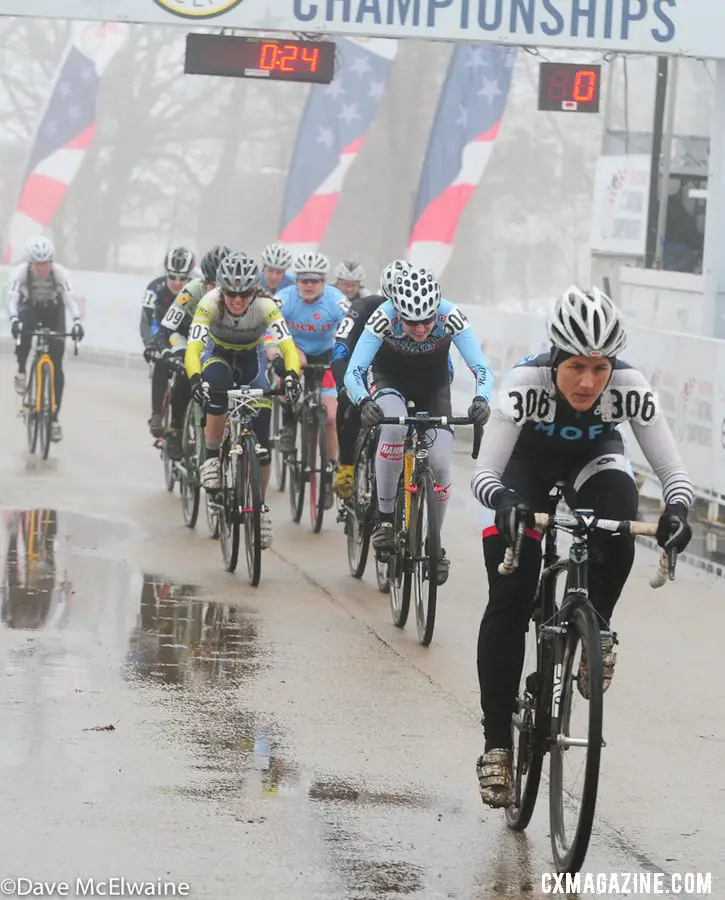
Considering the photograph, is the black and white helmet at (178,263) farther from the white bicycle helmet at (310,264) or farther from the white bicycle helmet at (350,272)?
the white bicycle helmet at (350,272)

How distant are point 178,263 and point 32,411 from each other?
2.88m

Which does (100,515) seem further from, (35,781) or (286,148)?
(286,148)

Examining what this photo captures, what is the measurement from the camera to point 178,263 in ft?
47.7

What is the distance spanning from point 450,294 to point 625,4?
3887 centimetres

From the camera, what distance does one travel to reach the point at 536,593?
19.0 feet

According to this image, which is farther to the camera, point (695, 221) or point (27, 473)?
point (695, 221)

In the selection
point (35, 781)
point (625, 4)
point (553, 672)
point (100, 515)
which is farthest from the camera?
point (625, 4)

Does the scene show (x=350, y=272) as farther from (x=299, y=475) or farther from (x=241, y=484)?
(x=241, y=484)

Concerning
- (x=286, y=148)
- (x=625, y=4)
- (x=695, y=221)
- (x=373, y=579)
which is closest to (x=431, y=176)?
(x=695, y=221)

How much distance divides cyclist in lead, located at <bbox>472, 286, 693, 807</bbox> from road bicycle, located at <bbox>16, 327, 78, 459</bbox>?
35.2 ft

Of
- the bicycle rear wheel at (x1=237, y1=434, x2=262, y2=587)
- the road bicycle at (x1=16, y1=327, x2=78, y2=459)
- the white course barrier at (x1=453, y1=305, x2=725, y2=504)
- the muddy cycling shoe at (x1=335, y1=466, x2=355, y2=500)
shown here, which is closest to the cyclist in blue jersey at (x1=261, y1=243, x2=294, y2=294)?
the road bicycle at (x1=16, y1=327, x2=78, y2=459)

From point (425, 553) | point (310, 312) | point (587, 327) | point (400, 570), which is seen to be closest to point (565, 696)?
point (587, 327)

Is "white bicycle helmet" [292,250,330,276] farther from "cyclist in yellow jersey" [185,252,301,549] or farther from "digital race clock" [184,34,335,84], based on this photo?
"digital race clock" [184,34,335,84]

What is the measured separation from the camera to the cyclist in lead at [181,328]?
509 inches
